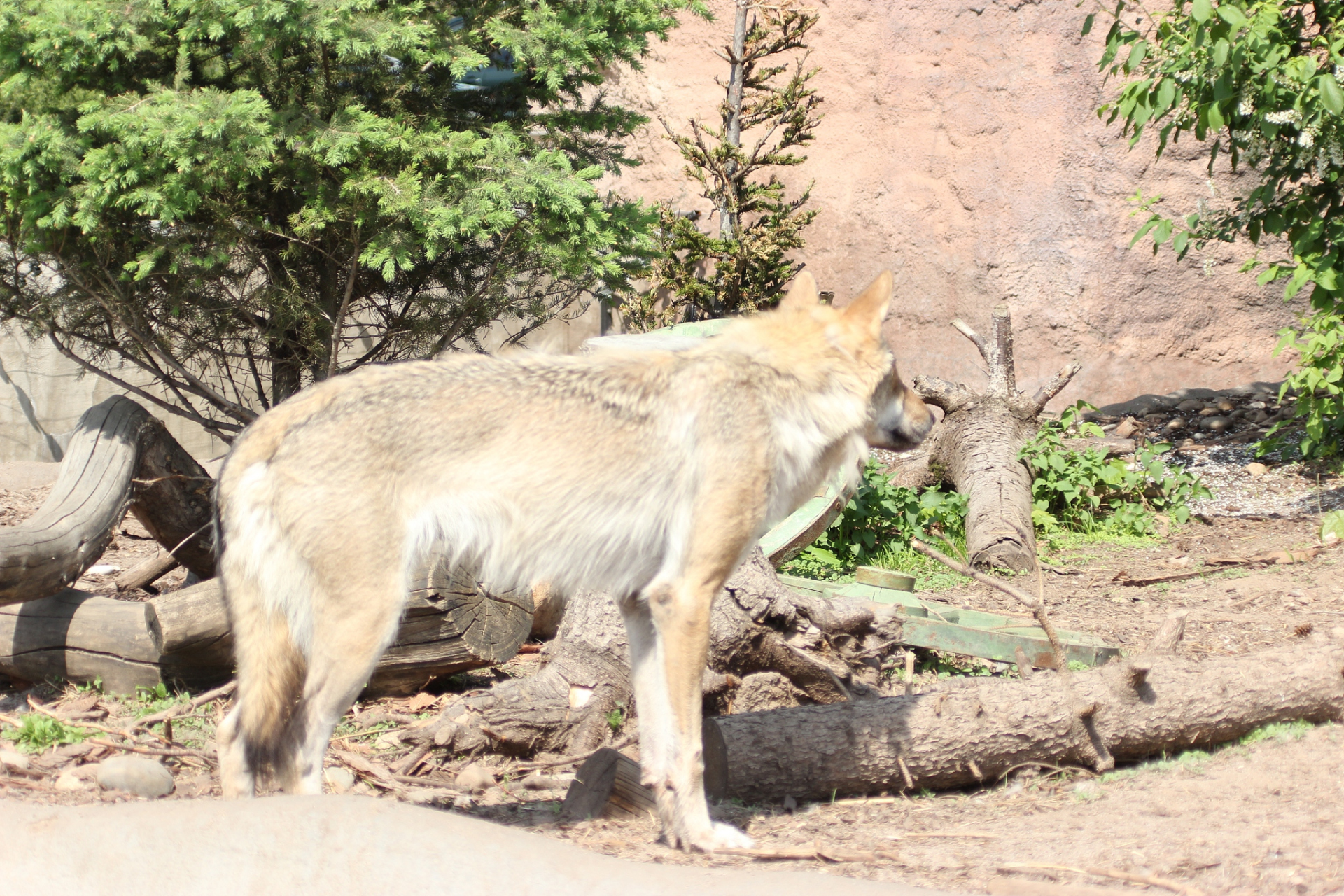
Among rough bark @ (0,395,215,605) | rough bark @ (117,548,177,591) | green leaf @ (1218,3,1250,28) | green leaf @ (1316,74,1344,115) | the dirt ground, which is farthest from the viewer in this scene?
rough bark @ (117,548,177,591)

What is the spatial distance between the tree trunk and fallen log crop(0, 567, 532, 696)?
14.8ft

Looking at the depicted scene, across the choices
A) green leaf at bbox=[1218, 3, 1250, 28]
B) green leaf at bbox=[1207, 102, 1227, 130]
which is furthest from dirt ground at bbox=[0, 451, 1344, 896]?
green leaf at bbox=[1218, 3, 1250, 28]

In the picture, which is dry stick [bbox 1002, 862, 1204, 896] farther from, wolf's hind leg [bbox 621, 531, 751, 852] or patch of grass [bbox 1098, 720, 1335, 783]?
patch of grass [bbox 1098, 720, 1335, 783]

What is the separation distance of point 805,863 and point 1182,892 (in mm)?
1186

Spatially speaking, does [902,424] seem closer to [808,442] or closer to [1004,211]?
[808,442]

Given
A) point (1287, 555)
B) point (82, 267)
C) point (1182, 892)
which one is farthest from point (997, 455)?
point (82, 267)

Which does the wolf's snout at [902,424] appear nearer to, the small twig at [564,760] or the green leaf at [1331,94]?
the small twig at [564,760]

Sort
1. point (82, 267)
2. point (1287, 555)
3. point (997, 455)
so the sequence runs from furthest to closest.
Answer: point (997, 455)
point (1287, 555)
point (82, 267)

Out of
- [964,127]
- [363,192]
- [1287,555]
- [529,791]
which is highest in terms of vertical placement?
[964,127]

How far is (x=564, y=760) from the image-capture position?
5.05 m

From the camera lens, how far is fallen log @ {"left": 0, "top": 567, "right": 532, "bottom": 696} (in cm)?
580

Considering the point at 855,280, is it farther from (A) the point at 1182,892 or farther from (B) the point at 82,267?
(A) the point at 1182,892

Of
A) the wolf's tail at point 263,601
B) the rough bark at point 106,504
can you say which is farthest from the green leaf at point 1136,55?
the rough bark at point 106,504

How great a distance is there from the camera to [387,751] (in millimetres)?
5324
